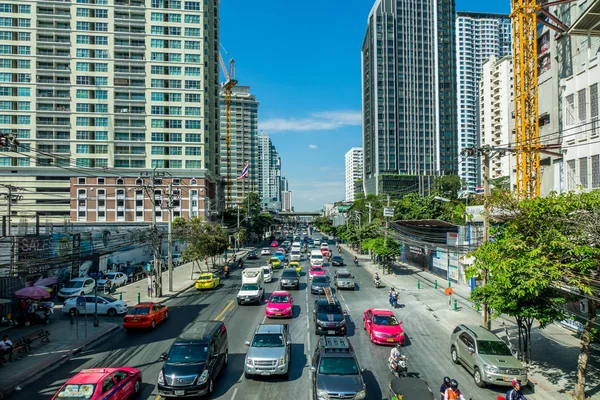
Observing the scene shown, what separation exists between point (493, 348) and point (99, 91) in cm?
7723

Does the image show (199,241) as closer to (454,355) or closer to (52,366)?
(52,366)

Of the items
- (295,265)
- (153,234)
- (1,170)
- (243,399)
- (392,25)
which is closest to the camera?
(243,399)

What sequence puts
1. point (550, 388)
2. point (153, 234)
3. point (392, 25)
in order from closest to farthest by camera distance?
point (550, 388) → point (153, 234) → point (392, 25)

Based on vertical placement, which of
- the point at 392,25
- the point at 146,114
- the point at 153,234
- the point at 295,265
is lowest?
the point at 295,265

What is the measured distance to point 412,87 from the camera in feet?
519

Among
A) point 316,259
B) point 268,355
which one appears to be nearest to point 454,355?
point 268,355

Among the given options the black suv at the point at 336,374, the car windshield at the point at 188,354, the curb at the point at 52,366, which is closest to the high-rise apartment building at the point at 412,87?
the curb at the point at 52,366

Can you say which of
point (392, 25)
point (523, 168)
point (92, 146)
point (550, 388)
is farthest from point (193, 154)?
point (392, 25)

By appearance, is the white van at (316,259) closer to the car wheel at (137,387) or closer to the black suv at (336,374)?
the black suv at (336,374)

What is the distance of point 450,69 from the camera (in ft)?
524

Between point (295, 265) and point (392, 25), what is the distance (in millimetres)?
133899

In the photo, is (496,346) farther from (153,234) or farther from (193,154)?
(193,154)

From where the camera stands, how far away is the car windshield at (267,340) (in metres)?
15.7

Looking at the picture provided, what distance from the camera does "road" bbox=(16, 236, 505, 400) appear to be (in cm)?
1431
